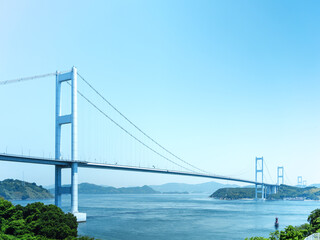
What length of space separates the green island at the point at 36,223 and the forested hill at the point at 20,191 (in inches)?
3526

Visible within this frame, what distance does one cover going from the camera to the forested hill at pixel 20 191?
353 ft

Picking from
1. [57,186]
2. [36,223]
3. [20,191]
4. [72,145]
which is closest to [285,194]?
[20,191]

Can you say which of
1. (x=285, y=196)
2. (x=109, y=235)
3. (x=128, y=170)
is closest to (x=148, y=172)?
(x=128, y=170)

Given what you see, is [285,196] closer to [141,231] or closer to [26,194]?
[26,194]

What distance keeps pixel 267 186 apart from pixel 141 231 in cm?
8574

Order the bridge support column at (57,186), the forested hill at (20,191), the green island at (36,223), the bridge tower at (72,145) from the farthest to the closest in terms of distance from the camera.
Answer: the forested hill at (20,191)
the bridge support column at (57,186)
the bridge tower at (72,145)
the green island at (36,223)

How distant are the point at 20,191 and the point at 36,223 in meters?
95.7

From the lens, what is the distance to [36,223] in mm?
21047

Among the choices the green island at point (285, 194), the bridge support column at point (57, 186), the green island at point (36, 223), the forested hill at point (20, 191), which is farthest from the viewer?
the green island at point (285, 194)

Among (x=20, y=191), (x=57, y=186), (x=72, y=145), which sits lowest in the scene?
(x=20, y=191)

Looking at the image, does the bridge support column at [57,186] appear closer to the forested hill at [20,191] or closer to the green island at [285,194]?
the forested hill at [20,191]

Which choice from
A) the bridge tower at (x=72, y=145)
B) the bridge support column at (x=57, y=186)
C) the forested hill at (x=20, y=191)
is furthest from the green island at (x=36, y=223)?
the forested hill at (x=20, y=191)

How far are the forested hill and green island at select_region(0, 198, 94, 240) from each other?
89.6 m

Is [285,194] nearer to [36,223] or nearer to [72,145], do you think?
[72,145]
